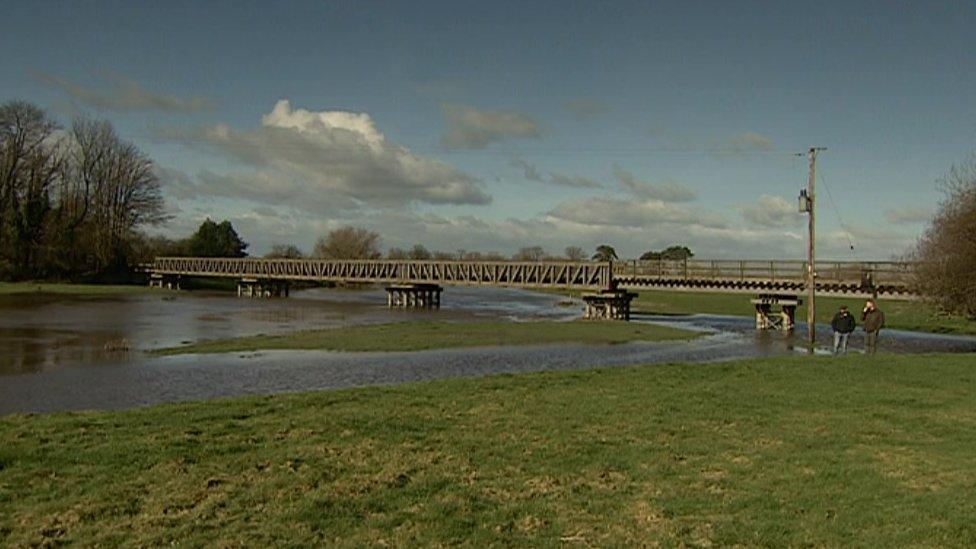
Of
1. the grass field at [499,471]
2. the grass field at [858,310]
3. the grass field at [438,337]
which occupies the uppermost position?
the grass field at [858,310]

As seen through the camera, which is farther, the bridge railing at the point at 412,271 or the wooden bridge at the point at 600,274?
the bridge railing at the point at 412,271

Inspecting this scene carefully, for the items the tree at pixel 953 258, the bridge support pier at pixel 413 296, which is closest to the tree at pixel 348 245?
the bridge support pier at pixel 413 296

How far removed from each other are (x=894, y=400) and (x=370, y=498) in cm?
1122

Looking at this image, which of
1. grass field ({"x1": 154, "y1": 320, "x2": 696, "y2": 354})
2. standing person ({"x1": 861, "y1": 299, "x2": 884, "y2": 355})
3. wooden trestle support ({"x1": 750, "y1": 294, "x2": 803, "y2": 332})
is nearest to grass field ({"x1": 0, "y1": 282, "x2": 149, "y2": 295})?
grass field ({"x1": 154, "y1": 320, "x2": 696, "y2": 354})

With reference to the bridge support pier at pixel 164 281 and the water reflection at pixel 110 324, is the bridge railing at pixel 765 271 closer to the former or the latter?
the water reflection at pixel 110 324

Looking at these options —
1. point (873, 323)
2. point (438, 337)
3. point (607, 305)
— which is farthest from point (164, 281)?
point (873, 323)

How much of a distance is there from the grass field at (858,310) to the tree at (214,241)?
66.0 meters

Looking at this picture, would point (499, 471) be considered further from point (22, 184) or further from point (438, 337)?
point (22, 184)

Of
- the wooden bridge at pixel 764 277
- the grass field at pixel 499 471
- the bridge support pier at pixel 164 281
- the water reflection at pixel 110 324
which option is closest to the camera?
the grass field at pixel 499 471

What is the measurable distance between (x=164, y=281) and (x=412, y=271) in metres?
38.3

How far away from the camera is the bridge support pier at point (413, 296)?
225ft

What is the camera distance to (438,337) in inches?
1291

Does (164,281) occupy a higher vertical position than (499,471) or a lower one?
higher

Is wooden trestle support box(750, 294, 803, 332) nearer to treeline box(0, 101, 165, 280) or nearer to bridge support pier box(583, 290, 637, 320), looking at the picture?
bridge support pier box(583, 290, 637, 320)
